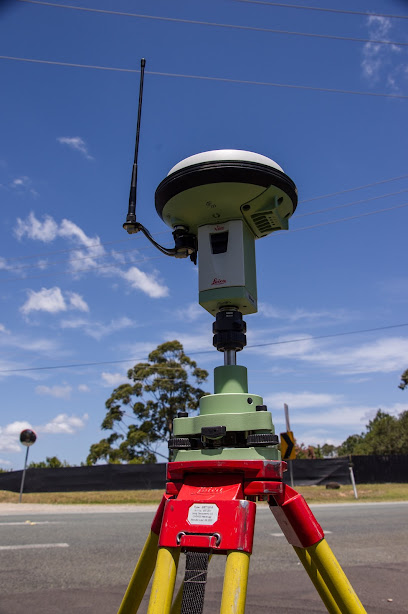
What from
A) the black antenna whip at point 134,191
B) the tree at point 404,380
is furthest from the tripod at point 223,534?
the tree at point 404,380

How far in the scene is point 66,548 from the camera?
4.70 metres

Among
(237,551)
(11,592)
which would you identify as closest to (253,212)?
(237,551)

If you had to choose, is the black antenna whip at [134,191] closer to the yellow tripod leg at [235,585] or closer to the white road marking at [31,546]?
the yellow tripod leg at [235,585]

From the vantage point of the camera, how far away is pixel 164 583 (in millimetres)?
1153

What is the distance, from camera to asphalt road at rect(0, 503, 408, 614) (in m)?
2.75

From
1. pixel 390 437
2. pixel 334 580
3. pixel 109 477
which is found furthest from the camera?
pixel 390 437

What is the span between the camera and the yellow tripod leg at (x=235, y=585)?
3.47 feet

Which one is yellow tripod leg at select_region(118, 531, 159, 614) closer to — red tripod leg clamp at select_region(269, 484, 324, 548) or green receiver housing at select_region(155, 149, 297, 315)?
red tripod leg clamp at select_region(269, 484, 324, 548)

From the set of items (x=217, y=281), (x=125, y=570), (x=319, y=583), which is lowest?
(x=125, y=570)

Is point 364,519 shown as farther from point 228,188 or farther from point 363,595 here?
point 228,188

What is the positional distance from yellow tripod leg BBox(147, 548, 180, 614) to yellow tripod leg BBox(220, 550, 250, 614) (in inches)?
6.1

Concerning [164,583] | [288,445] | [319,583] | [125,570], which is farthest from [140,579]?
[288,445]

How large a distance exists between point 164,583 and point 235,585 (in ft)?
0.67

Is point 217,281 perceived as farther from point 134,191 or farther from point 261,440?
point 261,440
